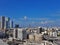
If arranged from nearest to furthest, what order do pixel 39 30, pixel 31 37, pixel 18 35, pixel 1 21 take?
pixel 31 37
pixel 18 35
pixel 39 30
pixel 1 21

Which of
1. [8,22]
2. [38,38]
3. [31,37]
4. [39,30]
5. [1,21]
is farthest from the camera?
[8,22]

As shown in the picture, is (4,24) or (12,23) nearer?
(4,24)

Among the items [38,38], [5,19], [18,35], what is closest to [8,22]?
[5,19]

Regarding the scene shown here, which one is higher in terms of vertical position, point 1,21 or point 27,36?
point 1,21

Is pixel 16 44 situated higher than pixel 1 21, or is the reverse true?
pixel 1 21

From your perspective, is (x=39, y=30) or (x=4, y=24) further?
(x=4, y=24)

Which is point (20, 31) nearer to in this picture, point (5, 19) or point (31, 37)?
point (31, 37)

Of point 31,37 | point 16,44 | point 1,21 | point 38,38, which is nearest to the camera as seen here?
point 16,44

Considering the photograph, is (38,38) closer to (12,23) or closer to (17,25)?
(17,25)

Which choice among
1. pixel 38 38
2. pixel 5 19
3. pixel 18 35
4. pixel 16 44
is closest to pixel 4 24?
pixel 5 19
